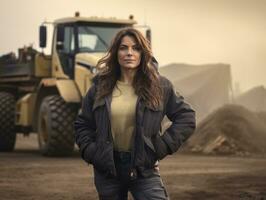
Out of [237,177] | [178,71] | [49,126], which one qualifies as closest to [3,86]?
[49,126]

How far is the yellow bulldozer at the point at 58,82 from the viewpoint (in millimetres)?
15797

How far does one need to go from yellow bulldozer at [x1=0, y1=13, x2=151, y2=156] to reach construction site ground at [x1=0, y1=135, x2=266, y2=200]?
66 centimetres

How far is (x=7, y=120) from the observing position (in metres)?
18.5

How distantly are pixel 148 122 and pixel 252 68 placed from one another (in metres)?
32.4

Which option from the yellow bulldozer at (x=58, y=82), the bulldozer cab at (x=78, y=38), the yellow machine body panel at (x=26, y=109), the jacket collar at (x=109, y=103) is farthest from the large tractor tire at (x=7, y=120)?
the jacket collar at (x=109, y=103)

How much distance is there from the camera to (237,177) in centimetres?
1241

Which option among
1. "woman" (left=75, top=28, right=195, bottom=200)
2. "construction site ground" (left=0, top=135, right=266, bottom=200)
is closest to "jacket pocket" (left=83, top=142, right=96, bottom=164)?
"woman" (left=75, top=28, right=195, bottom=200)

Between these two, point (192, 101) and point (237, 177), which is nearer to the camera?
point (237, 177)

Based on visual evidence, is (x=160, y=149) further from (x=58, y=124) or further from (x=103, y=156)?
(x=58, y=124)

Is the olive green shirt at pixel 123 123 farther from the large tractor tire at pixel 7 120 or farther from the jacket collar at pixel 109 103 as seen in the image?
the large tractor tire at pixel 7 120

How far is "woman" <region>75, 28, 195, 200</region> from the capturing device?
4.50 metres

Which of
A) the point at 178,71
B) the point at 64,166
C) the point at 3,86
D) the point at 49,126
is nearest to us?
the point at 64,166

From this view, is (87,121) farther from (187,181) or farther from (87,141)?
(187,181)

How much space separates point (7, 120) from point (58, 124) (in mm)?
3335
